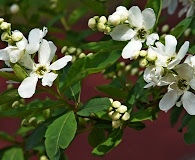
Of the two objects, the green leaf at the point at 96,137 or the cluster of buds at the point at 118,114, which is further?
the green leaf at the point at 96,137

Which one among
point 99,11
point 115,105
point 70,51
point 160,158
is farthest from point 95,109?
point 160,158

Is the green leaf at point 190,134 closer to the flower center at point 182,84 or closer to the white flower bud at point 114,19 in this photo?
the flower center at point 182,84

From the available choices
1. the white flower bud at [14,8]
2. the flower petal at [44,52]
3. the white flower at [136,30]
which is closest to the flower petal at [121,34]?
the white flower at [136,30]

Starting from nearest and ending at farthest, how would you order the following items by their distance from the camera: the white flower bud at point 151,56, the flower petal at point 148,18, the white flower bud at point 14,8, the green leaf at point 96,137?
the white flower bud at point 151,56
the flower petal at point 148,18
the green leaf at point 96,137
the white flower bud at point 14,8

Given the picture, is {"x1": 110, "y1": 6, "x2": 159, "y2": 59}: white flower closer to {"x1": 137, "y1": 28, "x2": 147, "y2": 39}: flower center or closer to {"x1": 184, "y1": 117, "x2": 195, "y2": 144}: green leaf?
{"x1": 137, "y1": 28, "x2": 147, "y2": 39}: flower center

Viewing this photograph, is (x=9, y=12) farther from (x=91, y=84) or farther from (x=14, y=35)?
(x=91, y=84)

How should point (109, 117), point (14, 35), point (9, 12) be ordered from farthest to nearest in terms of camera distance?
point (9, 12) < point (109, 117) < point (14, 35)

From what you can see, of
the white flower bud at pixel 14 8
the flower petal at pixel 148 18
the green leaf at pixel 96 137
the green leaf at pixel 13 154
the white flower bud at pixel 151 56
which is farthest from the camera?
the white flower bud at pixel 14 8
